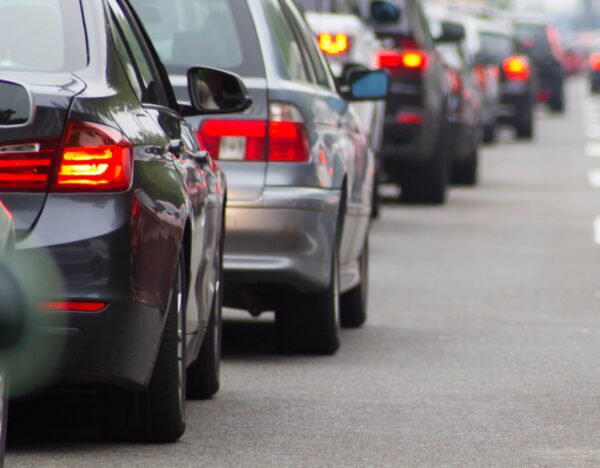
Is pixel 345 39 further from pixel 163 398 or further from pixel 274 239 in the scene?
pixel 163 398

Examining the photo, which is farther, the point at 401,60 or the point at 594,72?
the point at 594,72

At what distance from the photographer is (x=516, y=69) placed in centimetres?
3172

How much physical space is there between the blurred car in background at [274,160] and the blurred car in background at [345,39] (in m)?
5.28

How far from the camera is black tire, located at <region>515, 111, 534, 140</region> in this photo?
3422 cm

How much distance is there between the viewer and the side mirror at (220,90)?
7.04m

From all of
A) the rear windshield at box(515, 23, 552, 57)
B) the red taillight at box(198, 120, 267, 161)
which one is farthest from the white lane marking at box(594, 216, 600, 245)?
the rear windshield at box(515, 23, 552, 57)

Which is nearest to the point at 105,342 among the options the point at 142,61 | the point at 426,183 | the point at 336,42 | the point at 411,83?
the point at 142,61

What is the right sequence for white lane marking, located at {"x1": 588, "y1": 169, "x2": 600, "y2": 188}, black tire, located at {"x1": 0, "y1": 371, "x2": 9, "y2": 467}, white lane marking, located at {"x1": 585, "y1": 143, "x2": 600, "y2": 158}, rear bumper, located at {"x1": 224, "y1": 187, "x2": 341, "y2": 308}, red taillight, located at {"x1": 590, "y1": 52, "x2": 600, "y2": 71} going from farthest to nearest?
1. red taillight, located at {"x1": 590, "y1": 52, "x2": 600, "y2": 71}
2. white lane marking, located at {"x1": 585, "y1": 143, "x2": 600, "y2": 158}
3. white lane marking, located at {"x1": 588, "y1": 169, "x2": 600, "y2": 188}
4. rear bumper, located at {"x1": 224, "y1": 187, "x2": 341, "y2": 308}
5. black tire, located at {"x1": 0, "y1": 371, "x2": 9, "y2": 467}

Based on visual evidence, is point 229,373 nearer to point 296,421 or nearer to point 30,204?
point 296,421

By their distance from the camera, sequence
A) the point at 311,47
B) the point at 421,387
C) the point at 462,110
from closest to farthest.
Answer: the point at 421,387
the point at 311,47
the point at 462,110

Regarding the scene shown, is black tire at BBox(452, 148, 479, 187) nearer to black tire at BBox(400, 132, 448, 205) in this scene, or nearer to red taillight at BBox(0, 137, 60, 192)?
black tire at BBox(400, 132, 448, 205)

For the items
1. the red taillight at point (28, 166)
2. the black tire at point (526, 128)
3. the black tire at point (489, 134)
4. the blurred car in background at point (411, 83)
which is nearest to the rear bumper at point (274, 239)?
the red taillight at point (28, 166)

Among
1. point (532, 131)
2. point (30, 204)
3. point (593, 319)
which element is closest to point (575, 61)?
point (532, 131)

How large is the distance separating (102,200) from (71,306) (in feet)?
0.98
